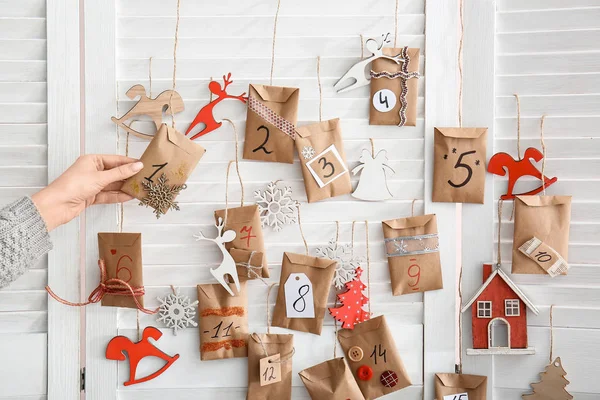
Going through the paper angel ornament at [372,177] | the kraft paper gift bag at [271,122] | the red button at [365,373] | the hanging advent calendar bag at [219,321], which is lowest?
the red button at [365,373]

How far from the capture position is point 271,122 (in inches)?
47.3

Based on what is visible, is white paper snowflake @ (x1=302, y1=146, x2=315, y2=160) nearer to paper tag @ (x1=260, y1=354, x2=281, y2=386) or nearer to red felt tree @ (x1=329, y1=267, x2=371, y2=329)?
red felt tree @ (x1=329, y1=267, x2=371, y2=329)

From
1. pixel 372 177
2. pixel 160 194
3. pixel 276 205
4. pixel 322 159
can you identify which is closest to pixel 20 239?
pixel 160 194

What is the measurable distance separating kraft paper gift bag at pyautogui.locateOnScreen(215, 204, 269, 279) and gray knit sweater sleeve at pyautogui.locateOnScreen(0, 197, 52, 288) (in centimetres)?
37

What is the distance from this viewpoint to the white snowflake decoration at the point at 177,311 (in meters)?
1.21

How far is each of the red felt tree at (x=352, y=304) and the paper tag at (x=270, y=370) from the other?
16 centimetres

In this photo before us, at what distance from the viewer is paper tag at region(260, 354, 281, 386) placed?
118 cm

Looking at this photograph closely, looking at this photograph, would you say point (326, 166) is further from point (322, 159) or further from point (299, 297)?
point (299, 297)

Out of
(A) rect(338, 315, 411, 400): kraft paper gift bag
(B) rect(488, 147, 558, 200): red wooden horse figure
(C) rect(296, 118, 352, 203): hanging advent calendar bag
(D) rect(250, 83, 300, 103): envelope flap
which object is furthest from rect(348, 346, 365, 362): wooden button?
(D) rect(250, 83, 300, 103): envelope flap

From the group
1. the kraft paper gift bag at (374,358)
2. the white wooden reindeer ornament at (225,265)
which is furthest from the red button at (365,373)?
the white wooden reindeer ornament at (225,265)

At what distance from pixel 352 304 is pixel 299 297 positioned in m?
0.12

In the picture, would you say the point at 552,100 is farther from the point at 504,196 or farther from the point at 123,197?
the point at 123,197

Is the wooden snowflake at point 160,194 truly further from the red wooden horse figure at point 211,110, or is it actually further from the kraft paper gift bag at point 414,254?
the kraft paper gift bag at point 414,254

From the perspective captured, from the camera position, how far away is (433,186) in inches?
48.0
